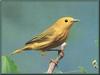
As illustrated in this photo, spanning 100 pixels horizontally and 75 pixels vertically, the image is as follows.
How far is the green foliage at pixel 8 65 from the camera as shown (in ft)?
10.6

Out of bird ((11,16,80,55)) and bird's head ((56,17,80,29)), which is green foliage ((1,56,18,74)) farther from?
bird's head ((56,17,80,29))

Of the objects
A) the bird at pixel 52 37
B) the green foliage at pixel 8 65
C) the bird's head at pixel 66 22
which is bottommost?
the green foliage at pixel 8 65

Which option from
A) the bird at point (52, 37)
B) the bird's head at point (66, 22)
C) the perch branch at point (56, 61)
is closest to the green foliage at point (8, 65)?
the bird at point (52, 37)

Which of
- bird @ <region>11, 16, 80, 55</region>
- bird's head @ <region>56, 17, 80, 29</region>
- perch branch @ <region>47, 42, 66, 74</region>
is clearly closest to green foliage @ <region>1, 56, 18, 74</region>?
bird @ <region>11, 16, 80, 55</region>

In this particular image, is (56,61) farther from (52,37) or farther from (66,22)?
(66,22)

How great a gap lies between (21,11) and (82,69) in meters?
0.55

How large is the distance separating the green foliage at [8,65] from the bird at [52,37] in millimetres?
53

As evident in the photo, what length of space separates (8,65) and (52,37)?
334 mm

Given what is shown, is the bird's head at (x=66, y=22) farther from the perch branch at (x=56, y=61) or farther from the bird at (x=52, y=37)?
the perch branch at (x=56, y=61)

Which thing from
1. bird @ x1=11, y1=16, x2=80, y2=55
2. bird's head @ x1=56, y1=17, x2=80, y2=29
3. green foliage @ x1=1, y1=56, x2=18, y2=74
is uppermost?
bird's head @ x1=56, y1=17, x2=80, y2=29

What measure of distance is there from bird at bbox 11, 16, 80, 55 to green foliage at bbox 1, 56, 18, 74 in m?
0.05

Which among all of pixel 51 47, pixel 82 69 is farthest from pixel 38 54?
pixel 82 69

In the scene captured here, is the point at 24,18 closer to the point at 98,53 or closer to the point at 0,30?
the point at 0,30

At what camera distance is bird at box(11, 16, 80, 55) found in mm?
3229
